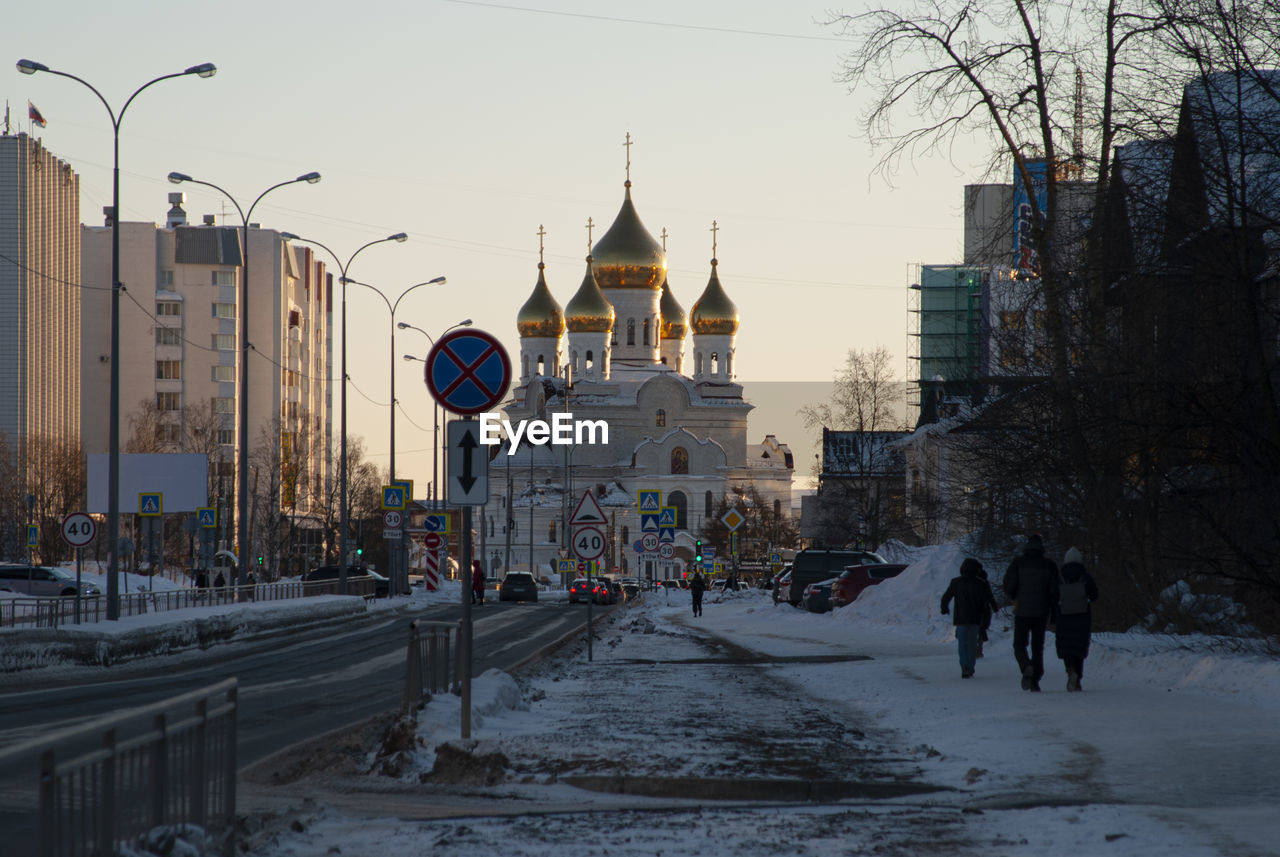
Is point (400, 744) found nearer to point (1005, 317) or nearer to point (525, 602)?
point (1005, 317)

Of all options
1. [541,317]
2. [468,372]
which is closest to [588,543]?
[468,372]

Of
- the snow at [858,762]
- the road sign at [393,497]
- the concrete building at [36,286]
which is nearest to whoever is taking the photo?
the snow at [858,762]

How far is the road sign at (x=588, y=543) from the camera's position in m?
25.0

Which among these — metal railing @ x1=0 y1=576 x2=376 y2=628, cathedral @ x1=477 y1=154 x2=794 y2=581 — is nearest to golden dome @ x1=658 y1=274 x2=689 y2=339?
cathedral @ x1=477 y1=154 x2=794 y2=581

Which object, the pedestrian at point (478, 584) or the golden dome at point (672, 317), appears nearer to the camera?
the pedestrian at point (478, 584)

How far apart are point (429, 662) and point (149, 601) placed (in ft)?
71.7

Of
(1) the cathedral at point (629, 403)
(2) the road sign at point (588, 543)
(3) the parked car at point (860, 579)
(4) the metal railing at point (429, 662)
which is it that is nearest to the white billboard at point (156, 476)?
(3) the parked car at point (860, 579)

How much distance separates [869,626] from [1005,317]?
7.87 meters

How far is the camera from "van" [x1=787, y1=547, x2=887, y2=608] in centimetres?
4900

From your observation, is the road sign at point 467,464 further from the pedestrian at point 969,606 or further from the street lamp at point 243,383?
the street lamp at point 243,383

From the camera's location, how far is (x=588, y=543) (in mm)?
25141

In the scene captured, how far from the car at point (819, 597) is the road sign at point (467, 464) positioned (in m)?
31.3

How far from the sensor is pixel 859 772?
1127cm

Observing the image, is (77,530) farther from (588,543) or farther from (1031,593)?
(1031,593)
